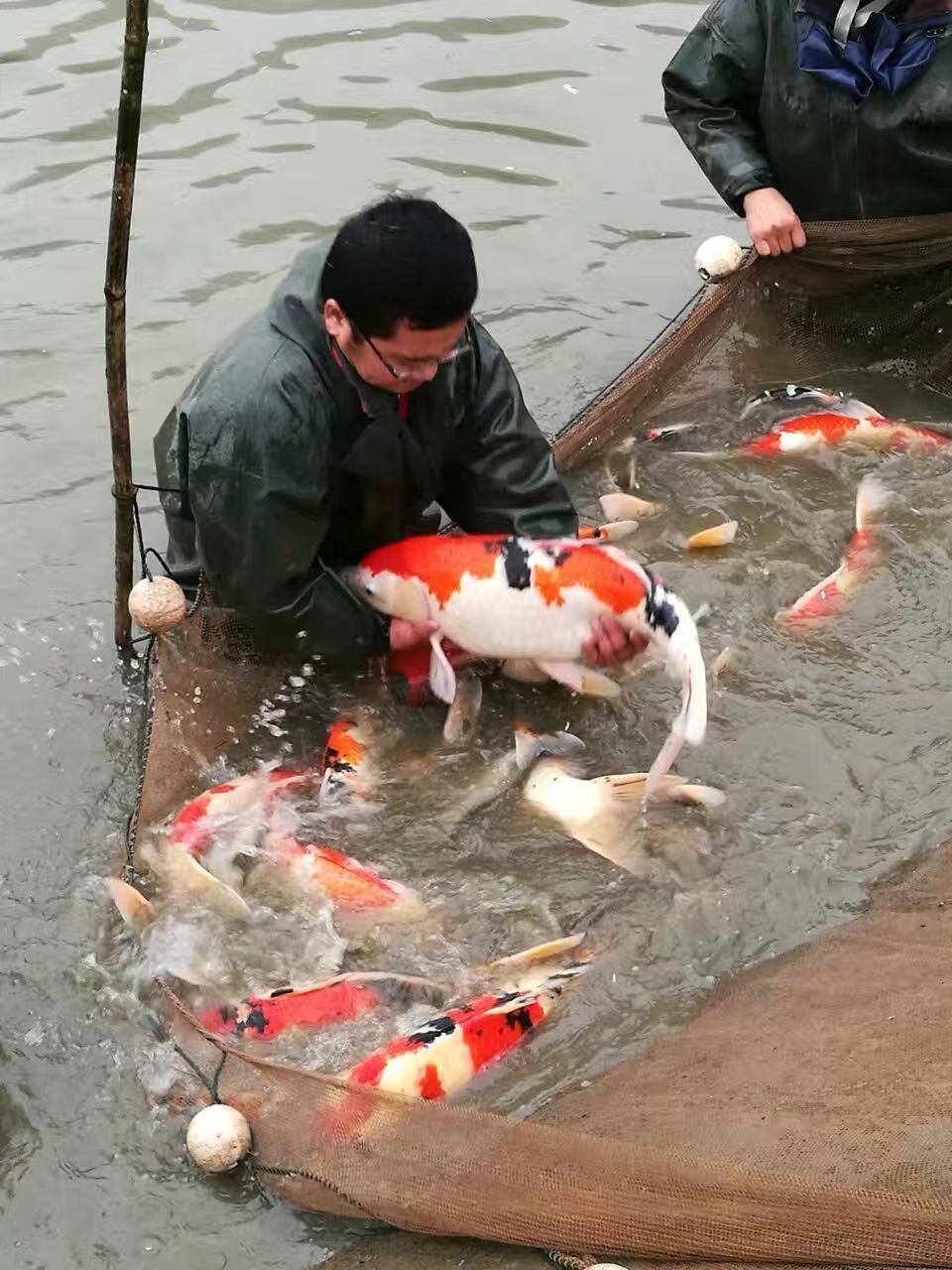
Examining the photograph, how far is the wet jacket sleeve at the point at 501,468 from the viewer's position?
4332mm

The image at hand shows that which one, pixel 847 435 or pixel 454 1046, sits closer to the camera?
pixel 454 1046

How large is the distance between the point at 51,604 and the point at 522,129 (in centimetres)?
458

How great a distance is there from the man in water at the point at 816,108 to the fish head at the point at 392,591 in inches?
92.3

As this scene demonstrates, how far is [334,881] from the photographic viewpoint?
148 inches

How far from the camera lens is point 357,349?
12.4 ft

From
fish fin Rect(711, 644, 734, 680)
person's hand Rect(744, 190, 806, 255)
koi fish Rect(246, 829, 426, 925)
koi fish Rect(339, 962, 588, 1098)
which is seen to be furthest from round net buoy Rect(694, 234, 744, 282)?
koi fish Rect(339, 962, 588, 1098)

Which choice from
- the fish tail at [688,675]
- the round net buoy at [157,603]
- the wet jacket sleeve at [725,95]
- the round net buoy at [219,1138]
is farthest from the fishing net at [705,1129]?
the wet jacket sleeve at [725,95]

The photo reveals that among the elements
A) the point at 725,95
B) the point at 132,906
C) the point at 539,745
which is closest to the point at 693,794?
the point at 539,745

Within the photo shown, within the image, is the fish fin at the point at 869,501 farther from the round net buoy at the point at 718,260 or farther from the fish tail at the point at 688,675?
the fish tail at the point at 688,675

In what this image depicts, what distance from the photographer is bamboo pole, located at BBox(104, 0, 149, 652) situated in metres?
3.18

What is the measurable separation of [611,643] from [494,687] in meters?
0.65

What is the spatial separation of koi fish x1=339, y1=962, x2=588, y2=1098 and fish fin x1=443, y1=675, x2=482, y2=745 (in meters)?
1.06

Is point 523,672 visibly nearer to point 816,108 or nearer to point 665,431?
point 665,431

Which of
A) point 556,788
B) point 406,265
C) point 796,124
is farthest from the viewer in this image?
point 796,124
